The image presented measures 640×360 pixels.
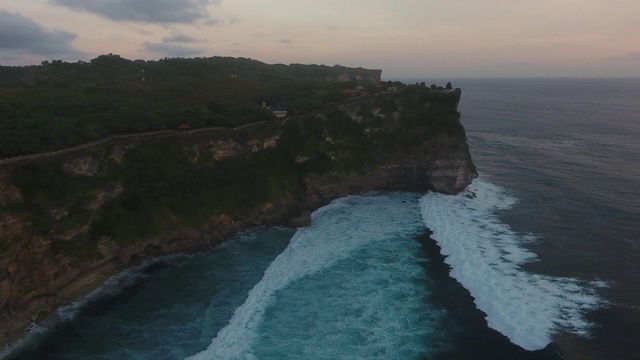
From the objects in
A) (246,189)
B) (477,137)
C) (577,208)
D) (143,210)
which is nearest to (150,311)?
(143,210)

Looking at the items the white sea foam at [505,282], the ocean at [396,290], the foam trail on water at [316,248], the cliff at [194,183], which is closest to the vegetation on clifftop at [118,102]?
the cliff at [194,183]

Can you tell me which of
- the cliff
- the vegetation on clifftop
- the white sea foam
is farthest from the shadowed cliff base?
the white sea foam

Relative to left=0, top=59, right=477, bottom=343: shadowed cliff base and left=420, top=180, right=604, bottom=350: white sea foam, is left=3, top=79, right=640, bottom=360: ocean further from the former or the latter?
left=0, top=59, right=477, bottom=343: shadowed cliff base

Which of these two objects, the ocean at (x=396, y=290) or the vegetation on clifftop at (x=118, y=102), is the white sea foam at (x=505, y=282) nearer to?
the ocean at (x=396, y=290)

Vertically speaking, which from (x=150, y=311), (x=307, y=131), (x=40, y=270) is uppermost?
(x=307, y=131)

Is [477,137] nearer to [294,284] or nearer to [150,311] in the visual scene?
[294,284]
